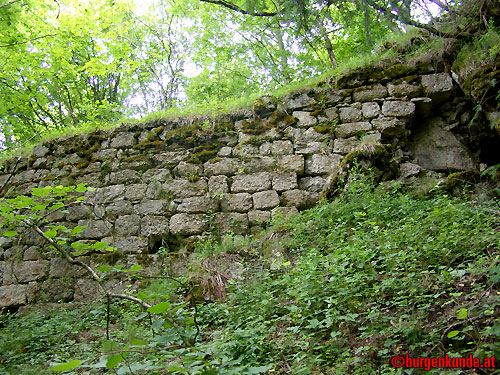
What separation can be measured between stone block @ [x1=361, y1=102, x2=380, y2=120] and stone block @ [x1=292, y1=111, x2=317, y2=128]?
0.73 metres

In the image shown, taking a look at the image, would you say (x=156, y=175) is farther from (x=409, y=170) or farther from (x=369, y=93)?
(x=409, y=170)

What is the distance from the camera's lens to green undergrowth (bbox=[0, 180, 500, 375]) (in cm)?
204

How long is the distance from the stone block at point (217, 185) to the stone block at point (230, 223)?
0.34 meters

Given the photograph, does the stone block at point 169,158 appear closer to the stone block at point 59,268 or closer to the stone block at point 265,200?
the stone block at point 265,200

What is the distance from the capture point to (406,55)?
18.4ft

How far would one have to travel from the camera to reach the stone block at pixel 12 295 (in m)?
5.05

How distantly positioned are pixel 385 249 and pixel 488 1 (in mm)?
4131

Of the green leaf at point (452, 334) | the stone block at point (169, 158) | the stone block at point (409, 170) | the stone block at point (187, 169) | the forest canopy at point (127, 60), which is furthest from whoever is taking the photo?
the forest canopy at point (127, 60)

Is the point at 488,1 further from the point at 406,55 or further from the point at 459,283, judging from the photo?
the point at 459,283

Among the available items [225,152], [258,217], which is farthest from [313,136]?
[258,217]

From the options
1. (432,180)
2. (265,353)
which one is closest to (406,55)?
(432,180)

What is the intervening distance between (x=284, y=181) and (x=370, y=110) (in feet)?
5.44

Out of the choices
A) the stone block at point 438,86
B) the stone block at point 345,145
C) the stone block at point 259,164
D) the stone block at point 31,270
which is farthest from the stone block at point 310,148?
the stone block at point 31,270

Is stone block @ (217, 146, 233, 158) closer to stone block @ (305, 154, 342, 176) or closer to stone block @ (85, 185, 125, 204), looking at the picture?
stone block @ (305, 154, 342, 176)
